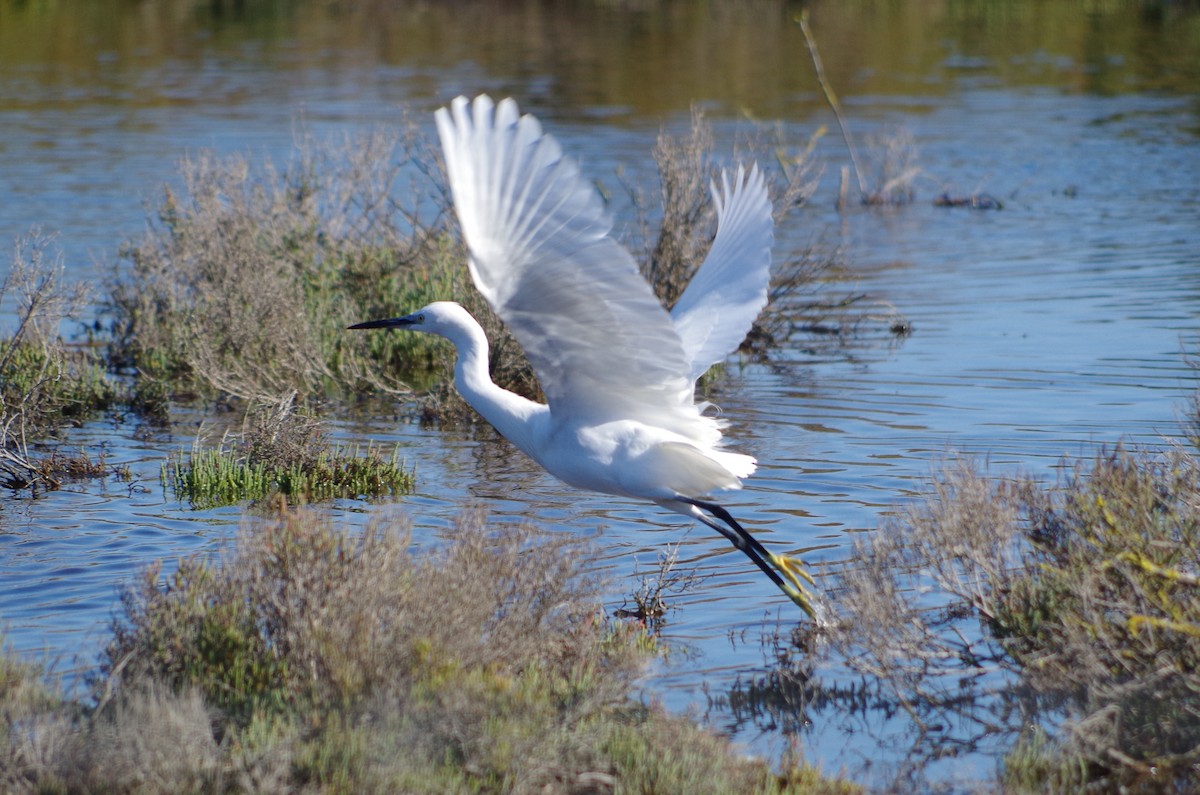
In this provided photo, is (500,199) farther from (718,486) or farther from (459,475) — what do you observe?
(459,475)

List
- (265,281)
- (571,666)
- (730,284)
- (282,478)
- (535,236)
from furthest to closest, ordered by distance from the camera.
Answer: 1. (265,281)
2. (282,478)
3. (730,284)
4. (571,666)
5. (535,236)

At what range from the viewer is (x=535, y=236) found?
15.5 ft

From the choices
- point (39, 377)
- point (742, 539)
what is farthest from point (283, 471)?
point (742, 539)

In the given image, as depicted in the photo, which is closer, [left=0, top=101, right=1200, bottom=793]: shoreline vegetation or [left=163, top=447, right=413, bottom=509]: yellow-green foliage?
[left=0, top=101, right=1200, bottom=793]: shoreline vegetation

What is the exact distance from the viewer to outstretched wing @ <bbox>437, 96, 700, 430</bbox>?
4590mm

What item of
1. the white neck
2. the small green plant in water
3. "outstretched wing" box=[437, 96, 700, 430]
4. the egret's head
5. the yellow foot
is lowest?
the small green plant in water

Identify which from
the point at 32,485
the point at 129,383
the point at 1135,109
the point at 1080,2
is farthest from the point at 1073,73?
the point at 32,485

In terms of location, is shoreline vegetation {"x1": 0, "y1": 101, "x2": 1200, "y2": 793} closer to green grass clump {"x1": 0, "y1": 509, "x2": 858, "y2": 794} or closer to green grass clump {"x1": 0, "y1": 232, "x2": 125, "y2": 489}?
green grass clump {"x1": 0, "y1": 509, "x2": 858, "y2": 794}

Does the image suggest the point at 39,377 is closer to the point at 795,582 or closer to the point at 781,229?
the point at 795,582

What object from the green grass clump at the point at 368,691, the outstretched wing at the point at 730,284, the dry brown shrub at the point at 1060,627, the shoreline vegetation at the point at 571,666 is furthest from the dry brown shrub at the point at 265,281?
the dry brown shrub at the point at 1060,627

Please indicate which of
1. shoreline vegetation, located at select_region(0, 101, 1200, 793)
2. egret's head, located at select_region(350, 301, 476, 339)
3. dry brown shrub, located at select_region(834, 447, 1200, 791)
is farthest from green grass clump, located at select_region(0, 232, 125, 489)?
dry brown shrub, located at select_region(834, 447, 1200, 791)

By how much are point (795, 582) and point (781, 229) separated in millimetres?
10572

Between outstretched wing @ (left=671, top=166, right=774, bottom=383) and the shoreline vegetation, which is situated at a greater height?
outstretched wing @ (left=671, top=166, right=774, bottom=383)

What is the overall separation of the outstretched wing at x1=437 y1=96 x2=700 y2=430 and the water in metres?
1.36
